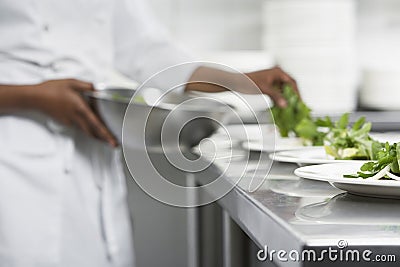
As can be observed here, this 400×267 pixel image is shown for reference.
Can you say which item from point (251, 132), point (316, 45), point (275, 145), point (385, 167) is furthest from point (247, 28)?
point (385, 167)

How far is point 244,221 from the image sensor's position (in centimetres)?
70

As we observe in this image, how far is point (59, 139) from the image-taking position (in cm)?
131

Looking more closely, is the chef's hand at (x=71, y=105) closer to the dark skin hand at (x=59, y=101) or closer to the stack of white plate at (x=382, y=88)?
the dark skin hand at (x=59, y=101)

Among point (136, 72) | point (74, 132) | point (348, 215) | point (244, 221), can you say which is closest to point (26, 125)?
point (74, 132)

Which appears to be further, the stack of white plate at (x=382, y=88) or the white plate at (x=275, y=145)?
the stack of white plate at (x=382, y=88)

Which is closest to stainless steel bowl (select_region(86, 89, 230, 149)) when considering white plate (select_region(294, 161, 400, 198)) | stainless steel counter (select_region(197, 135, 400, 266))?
stainless steel counter (select_region(197, 135, 400, 266))

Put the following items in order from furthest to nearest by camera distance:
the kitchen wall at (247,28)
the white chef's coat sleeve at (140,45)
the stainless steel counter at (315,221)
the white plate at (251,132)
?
1. the kitchen wall at (247,28)
2. the white chef's coat sleeve at (140,45)
3. the white plate at (251,132)
4. the stainless steel counter at (315,221)

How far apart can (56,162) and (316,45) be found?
1.05 meters

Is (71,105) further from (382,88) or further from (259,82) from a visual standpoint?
(382,88)

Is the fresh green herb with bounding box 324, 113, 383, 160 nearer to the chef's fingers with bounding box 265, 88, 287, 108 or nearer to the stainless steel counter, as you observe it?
the stainless steel counter

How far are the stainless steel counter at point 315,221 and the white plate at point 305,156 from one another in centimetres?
2

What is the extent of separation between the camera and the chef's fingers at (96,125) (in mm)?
1229

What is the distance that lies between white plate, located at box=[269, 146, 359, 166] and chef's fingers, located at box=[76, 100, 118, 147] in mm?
375

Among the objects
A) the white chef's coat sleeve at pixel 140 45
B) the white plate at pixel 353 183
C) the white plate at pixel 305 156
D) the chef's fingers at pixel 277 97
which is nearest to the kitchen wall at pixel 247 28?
the white chef's coat sleeve at pixel 140 45
